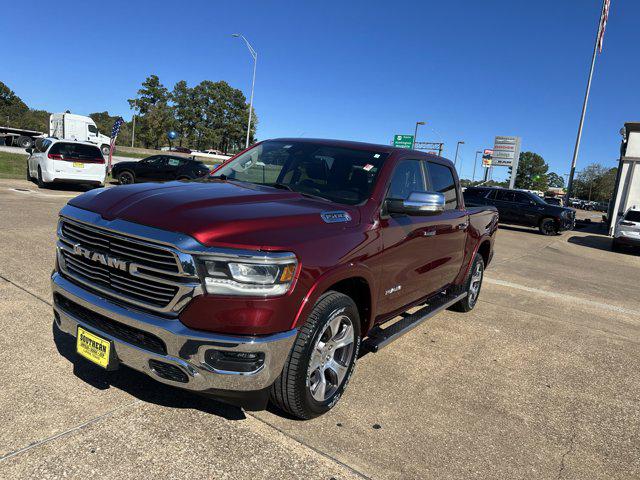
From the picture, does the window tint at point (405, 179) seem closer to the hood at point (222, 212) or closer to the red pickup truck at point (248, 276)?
the red pickup truck at point (248, 276)

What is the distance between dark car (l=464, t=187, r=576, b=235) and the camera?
19.7 metres

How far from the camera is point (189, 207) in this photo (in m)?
2.69

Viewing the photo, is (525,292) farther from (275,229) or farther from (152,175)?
(152,175)

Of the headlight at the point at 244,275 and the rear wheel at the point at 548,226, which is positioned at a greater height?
the headlight at the point at 244,275

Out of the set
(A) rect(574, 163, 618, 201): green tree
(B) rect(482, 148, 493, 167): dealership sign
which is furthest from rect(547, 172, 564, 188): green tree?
(B) rect(482, 148, 493, 167): dealership sign

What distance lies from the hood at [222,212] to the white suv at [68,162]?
13.0 metres

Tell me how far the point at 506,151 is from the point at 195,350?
279ft

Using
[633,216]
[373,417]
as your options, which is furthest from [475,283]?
[633,216]

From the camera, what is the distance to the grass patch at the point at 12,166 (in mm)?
18173

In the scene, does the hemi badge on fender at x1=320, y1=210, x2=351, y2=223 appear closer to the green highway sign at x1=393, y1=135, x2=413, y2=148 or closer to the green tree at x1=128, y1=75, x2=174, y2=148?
the green highway sign at x1=393, y1=135, x2=413, y2=148

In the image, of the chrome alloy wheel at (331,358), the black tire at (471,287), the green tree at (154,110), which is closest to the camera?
the chrome alloy wheel at (331,358)

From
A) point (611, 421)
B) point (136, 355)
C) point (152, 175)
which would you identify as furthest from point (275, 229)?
point (152, 175)

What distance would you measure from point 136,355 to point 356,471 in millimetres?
1340

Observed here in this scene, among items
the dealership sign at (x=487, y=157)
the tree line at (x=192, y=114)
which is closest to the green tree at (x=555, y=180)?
the dealership sign at (x=487, y=157)
